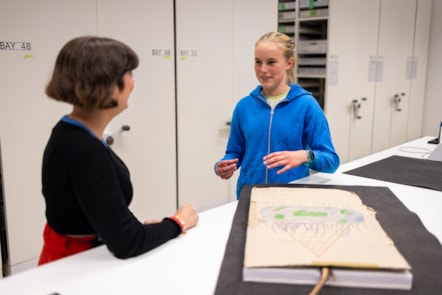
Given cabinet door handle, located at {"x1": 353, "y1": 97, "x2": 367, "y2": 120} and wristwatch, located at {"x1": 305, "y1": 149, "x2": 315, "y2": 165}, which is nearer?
wristwatch, located at {"x1": 305, "y1": 149, "x2": 315, "y2": 165}

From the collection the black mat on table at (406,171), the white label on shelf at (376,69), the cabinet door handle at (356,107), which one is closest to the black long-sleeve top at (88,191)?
the black mat on table at (406,171)

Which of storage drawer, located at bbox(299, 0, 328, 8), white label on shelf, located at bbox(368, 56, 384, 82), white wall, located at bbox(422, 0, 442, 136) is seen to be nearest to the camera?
storage drawer, located at bbox(299, 0, 328, 8)

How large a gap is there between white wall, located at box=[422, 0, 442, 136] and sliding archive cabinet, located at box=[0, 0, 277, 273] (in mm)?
3096

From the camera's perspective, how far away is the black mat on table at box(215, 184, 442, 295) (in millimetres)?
857

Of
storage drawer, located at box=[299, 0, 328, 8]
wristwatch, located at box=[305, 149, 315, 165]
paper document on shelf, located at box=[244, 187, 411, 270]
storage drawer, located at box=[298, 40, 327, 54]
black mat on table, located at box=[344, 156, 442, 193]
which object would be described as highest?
storage drawer, located at box=[299, 0, 328, 8]

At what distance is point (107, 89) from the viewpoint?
97cm

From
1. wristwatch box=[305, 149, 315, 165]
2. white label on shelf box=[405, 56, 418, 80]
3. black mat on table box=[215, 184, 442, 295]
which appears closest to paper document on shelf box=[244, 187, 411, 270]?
black mat on table box=[215, 184, 442, 295]

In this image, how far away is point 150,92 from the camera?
2631mm

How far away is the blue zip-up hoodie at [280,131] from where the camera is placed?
170cm

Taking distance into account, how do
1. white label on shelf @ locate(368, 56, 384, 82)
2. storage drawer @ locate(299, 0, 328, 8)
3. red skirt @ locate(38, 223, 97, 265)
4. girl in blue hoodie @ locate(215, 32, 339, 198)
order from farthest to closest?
white label on shelf @ locate(368, 56, 384, 82), storage drawer @ locate(299, 0, 328, 8), girl in blue hoodie @ locate(215, 32, 339, 198), red skirt @ locate(38, 223, 97, 265)

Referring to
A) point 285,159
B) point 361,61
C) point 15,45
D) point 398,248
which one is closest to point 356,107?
point 361,61

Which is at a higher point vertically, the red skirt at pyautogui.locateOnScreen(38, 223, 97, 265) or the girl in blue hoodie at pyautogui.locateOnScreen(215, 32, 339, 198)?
the girl in blue hoodie at pyautogui.locateOnScreen(215, 32, 339, 198)

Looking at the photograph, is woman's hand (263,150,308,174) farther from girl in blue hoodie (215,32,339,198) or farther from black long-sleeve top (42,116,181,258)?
black long-sleeve top (42,116,181,258)

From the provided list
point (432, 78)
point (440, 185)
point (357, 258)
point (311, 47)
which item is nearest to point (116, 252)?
point (357, 258)
